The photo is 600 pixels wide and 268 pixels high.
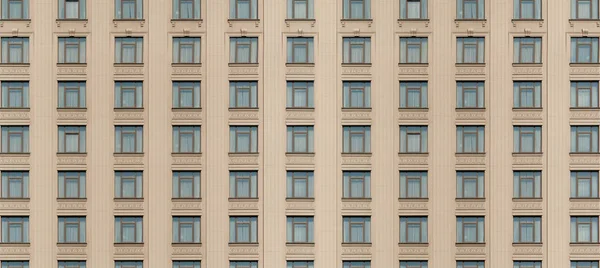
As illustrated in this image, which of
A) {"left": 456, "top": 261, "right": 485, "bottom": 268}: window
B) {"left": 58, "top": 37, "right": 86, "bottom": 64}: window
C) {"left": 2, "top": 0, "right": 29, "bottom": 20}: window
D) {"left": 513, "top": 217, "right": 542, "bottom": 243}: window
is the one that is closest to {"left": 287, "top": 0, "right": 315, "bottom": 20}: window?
{"left": 58, "top": 37, "right": 86, "bottom": 64}: window

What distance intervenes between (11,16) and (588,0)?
35.2 meters

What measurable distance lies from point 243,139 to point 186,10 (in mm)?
8631

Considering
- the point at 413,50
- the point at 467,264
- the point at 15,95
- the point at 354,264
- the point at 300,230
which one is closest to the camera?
the point at 354,264

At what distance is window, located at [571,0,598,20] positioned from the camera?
70500 mm

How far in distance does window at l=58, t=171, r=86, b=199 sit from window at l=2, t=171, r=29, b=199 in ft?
6.64

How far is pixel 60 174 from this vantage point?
70.1 metres

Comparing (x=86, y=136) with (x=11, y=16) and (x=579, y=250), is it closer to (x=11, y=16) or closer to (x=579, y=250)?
(x=11, y=16)

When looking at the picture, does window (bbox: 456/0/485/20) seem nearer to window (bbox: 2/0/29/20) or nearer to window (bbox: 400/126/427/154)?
window (bbox: 400/126/427/154)

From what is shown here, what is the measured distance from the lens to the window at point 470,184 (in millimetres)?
69750

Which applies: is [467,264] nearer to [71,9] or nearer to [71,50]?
[71,50]

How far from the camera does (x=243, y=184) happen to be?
Result: 228 ft

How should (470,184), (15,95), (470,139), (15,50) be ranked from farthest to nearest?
(15,50) < (15,95) < (470,139) < (470,184)

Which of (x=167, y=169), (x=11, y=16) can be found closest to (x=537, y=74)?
(x=167, y=169)

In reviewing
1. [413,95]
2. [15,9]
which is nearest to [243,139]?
[413,95]
